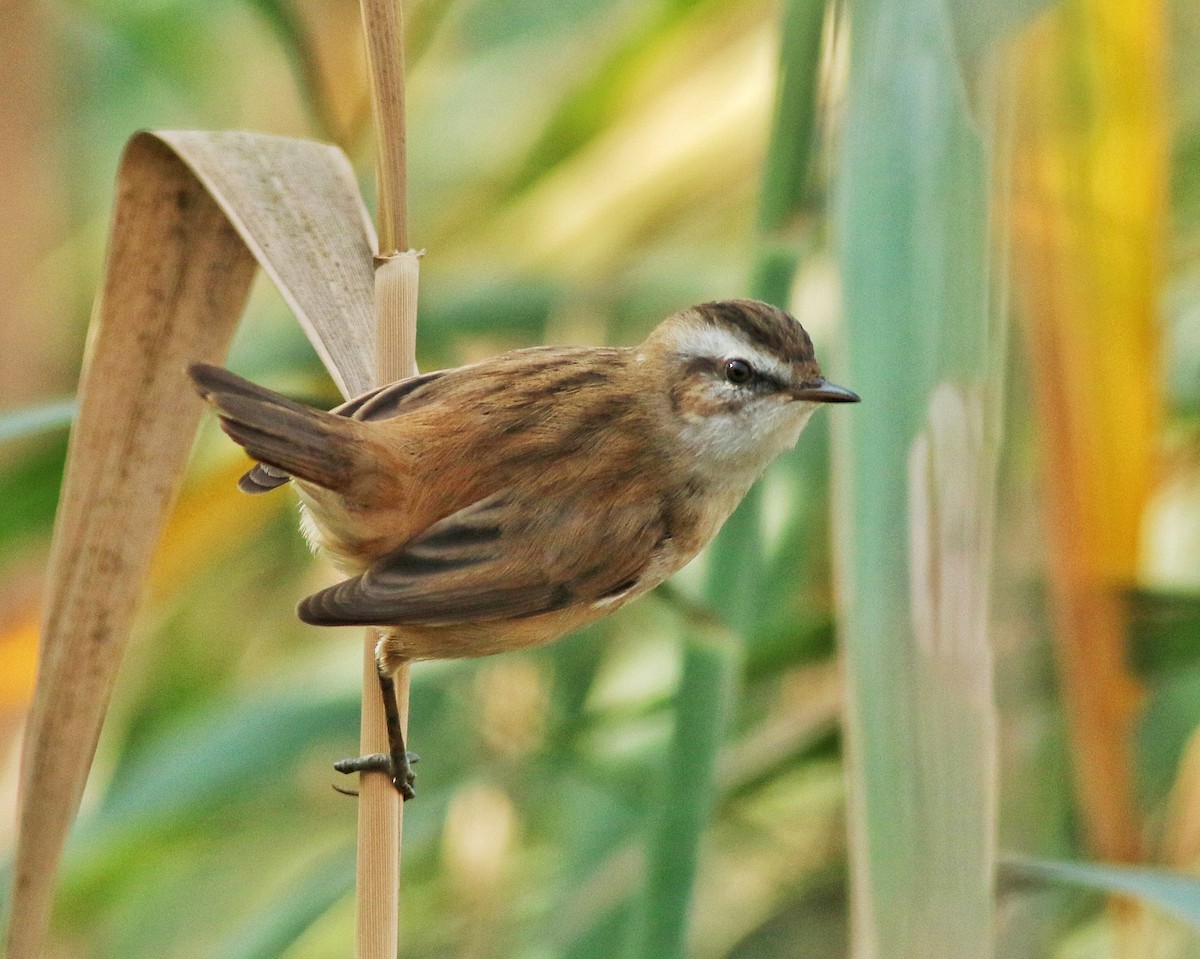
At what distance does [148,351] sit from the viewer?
5.70ft

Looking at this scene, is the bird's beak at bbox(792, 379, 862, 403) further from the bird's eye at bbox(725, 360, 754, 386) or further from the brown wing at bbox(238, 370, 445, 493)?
the brown wing at bbox(238, 370, 445, 493)

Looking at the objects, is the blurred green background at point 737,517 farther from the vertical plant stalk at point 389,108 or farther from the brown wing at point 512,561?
the vertical plant stalk at point 389,108

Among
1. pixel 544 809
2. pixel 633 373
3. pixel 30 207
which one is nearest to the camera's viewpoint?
pixel 633 373

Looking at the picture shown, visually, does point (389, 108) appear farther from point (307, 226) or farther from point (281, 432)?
point (281, 432)

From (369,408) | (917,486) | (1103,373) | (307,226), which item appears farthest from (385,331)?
(1103,373)

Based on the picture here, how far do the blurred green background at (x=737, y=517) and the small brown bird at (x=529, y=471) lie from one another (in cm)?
13

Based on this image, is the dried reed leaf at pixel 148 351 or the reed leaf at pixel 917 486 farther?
the dried reed leaf at pixel 148 351

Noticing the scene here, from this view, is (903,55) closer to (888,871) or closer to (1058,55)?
(888,871)

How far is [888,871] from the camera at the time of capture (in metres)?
1.24

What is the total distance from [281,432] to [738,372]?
67 cm

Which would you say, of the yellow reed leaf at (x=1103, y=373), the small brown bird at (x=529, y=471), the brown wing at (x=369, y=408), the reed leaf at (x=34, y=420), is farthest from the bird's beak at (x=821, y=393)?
the reed leaf at (x=34, y=420)

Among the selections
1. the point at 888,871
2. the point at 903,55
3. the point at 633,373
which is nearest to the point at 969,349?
the point at 903,55

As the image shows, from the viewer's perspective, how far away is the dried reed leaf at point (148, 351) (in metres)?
1.57

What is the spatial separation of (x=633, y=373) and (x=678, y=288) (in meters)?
0.89
